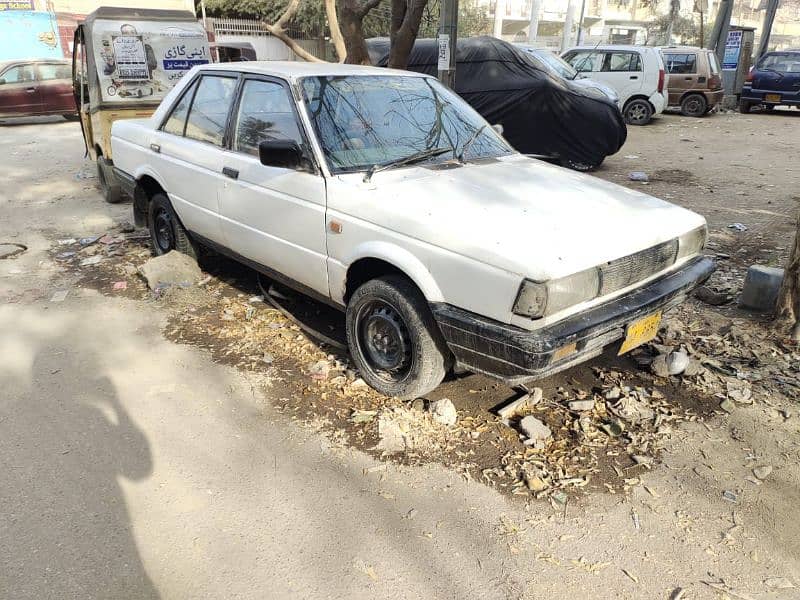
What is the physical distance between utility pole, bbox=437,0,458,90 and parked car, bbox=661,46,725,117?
36.1ft

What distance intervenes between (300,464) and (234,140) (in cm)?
233

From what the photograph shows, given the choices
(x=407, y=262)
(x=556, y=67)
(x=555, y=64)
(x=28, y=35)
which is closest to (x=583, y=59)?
(x=555, y=64)

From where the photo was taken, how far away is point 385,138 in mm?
3746

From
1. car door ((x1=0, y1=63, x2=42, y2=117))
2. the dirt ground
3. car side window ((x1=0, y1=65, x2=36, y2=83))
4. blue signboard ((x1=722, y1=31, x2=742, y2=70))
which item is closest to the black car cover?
the dirt ground

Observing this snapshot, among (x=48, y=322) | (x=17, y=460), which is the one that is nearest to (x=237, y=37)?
(x=48, y=322)

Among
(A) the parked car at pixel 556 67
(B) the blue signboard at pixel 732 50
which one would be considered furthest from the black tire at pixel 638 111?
(B) the blue signboard at pixel 732 50

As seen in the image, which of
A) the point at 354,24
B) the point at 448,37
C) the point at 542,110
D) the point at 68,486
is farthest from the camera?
the point at 542,110

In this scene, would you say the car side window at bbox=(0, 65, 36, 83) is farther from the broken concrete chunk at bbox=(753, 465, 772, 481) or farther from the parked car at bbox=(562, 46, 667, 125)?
the broken concrete chunk at bbox=(753, 465, 772, 481)

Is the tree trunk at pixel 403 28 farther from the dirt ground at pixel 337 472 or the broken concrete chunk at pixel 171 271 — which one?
the dirt ground at pixel 337 472

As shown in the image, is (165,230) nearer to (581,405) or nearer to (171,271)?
(171,271)

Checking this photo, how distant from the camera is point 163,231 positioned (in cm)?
552

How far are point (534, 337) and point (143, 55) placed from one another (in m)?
7.78

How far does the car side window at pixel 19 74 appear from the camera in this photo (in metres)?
14.7

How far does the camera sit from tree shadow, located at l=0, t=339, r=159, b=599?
2354mm
